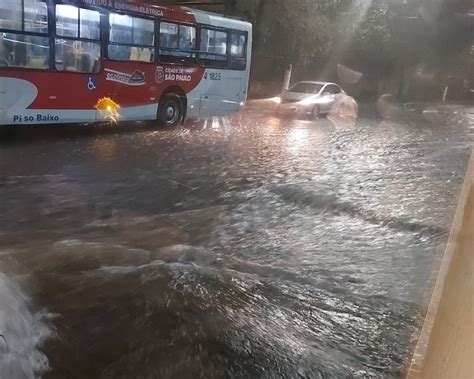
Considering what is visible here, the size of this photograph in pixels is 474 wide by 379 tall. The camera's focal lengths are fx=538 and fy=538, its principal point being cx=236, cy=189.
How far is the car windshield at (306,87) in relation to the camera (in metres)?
8.69

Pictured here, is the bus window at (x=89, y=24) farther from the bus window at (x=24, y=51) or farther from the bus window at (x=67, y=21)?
the bus window at (x=24, y=51)

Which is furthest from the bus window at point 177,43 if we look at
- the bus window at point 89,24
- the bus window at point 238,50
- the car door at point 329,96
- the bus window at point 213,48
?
the car door at point 329,96

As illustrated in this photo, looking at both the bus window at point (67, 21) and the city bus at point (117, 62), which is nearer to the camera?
the city bus at point (117, 62)

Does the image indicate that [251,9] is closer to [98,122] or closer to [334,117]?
[334,117]

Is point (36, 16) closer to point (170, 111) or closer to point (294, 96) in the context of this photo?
point (170, 111)

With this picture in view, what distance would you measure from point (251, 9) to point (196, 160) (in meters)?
4.78

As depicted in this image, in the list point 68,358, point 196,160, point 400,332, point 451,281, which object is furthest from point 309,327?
point 196,160

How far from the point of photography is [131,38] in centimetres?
991

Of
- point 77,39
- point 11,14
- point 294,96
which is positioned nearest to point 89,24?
point 77,39

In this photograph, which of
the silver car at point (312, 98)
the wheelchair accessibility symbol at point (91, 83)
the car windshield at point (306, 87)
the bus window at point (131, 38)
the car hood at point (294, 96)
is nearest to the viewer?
the silver car at point (312, 98)

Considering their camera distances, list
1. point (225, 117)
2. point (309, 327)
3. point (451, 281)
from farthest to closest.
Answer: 1. point (225, 117)
2. point (309, 327)
3. point (451, 281)

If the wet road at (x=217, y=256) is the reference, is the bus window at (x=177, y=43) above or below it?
above

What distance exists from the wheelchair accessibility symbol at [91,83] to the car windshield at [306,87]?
3582 millimetres

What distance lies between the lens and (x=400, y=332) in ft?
10.9
